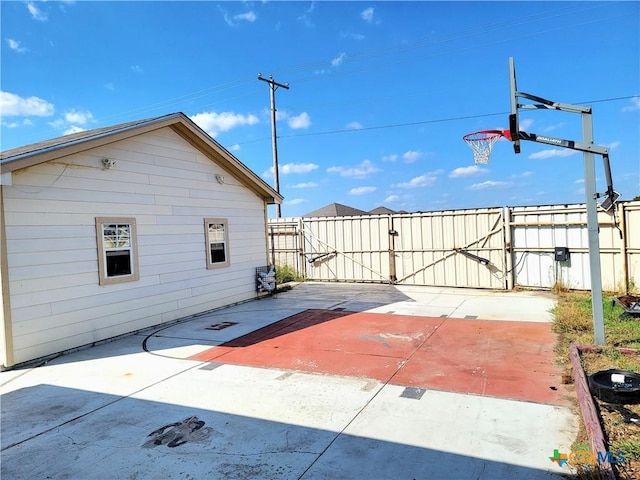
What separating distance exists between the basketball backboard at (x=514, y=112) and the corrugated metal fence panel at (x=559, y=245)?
6.12 metres

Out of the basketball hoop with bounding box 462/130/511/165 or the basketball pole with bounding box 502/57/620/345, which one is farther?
the basketball hoop with bounding box 462/130/511/165

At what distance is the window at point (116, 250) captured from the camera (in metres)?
7.18

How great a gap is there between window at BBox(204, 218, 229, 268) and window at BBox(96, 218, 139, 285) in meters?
2.18

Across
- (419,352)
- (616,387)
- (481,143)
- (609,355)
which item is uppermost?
(481,143)

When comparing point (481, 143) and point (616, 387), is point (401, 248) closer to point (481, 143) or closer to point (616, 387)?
point (481, 143)

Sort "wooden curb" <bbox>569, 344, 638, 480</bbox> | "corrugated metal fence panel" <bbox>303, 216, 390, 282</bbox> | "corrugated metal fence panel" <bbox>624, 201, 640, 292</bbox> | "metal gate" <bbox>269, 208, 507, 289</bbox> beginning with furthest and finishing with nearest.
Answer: "corrugated metal fence panel" <bbox>303, 216, 390, 282</bbox> → "metal gate" <bbox>269, 208, 507, 289</bbox> → "corrugated metal fence panel" <bbox>624, 201, 640, 292</bbox> → "wooden curb" <bbox>569, 344, 638, 480</bbox>

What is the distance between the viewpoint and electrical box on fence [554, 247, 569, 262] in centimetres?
1043

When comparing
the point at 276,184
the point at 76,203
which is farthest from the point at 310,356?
the point at 276,184

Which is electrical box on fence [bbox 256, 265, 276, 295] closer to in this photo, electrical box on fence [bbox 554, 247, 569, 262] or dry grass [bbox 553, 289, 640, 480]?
dry grass [bbox 553, 289, 640, 480]

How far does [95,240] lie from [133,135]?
2100 mm

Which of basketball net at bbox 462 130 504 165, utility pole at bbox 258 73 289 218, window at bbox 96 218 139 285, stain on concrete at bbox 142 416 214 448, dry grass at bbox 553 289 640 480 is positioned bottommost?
stain on concrete at bbox 142 416 214 448

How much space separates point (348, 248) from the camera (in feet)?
47.0

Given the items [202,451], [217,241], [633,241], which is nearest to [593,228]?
[202,451]

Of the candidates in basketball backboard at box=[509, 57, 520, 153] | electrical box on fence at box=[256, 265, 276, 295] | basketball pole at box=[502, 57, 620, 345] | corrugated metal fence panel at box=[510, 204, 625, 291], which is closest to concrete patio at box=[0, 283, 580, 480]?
basketball pole at box=[502, 57, 620, 345]
